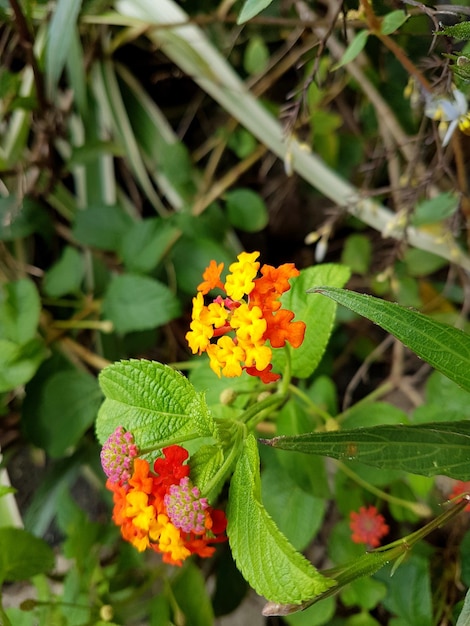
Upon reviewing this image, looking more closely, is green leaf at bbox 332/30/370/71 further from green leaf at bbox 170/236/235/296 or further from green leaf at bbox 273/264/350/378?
green leaf at bbox 170/236/235/296

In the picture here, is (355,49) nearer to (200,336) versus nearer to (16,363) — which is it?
(200,336)

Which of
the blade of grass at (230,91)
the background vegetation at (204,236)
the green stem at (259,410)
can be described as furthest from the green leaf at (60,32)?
the green stem at (259,410)

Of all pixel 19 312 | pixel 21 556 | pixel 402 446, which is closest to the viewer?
pixel 402 446

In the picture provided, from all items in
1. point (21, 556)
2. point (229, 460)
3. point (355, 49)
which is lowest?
point (21, 556)

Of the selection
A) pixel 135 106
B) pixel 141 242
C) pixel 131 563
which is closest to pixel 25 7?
pixel 135 106

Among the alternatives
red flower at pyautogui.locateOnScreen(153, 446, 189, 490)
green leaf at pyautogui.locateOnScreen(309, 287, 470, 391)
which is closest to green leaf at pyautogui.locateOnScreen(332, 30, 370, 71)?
green leaf at pyautogui.locateOnScreen(309, 287, 470, 391)

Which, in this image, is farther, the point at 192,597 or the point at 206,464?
the point at 192,597

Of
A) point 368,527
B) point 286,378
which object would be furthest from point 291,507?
point 286,378

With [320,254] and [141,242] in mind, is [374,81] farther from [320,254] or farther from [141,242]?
[141,242]

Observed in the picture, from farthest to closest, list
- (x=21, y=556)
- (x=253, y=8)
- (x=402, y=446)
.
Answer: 1. (x=21, y=556)
2. (x=253, y=8)
3. (x=402, y=446)
